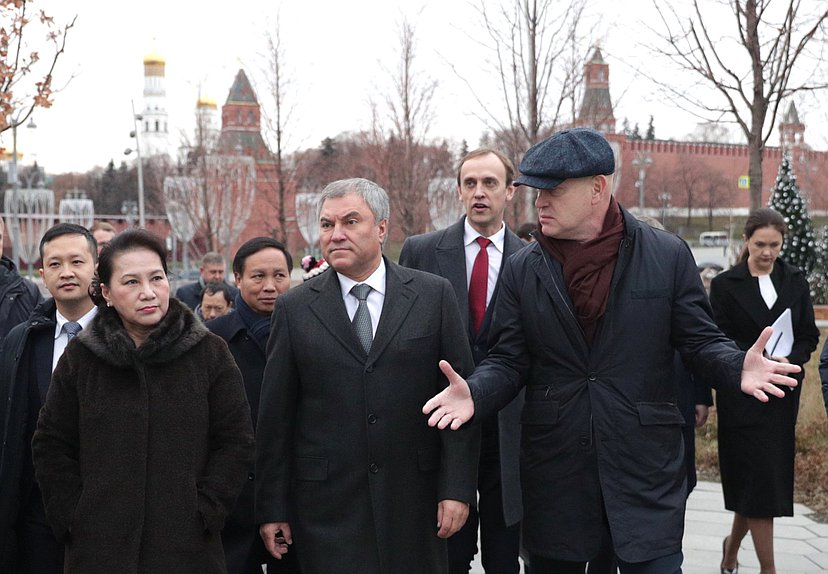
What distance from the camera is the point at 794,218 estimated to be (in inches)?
842

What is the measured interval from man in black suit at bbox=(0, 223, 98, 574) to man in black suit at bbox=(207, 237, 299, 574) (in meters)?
0.75

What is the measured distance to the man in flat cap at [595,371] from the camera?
3723mm

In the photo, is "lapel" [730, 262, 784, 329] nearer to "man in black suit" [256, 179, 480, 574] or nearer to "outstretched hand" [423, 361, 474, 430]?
Answer: "man in black suit" [256, 179, 480, 574]

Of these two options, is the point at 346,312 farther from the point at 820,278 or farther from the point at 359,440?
the point at 820,278

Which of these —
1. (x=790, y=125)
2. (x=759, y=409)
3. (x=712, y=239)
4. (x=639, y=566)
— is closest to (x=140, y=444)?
(x=639, y=566)

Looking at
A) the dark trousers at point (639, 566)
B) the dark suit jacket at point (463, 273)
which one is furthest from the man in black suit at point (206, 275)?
the dark trousers at point (639, 566)

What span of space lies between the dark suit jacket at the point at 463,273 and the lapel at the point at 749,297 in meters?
1.80

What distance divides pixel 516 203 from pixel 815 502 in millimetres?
13629

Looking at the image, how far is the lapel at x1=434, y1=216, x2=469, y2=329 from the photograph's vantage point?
203 inches

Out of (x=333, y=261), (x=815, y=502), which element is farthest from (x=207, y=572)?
(x=815, y=502)

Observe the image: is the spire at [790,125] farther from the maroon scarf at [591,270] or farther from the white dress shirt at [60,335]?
the white dress shirt at [60,335]

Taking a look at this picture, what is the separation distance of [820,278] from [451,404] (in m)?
20.7

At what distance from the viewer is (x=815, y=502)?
812 cm

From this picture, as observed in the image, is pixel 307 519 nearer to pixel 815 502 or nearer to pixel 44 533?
pixel 44 533
